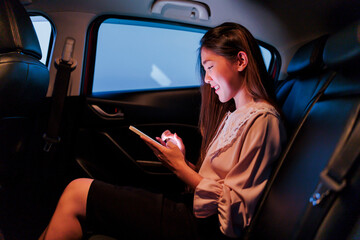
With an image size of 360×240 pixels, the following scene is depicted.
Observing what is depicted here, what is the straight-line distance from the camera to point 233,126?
100 centimetres

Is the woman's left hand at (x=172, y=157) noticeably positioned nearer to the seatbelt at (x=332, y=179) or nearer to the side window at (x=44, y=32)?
the seatbelt at (x=332, y=179)

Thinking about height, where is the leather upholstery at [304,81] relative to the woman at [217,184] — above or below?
above

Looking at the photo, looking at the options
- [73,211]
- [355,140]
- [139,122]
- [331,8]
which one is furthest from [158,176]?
[331,8]

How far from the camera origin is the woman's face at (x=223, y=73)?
3.55 feet

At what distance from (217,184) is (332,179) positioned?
37cm

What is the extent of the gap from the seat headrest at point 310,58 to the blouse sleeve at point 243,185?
426 mm

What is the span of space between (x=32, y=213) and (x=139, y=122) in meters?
0.85

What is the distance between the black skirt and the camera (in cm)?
92

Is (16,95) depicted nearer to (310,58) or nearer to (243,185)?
(243,185)

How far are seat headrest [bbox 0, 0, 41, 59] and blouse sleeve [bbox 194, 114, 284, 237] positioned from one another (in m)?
1.00

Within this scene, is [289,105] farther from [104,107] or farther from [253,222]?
[104,107]

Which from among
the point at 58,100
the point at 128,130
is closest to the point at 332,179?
the point at 128,130

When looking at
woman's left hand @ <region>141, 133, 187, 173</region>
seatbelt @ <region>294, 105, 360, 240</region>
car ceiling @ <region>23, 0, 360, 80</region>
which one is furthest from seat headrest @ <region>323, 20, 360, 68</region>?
woman's left hand @ <region>141, 133, 187, 173</region>

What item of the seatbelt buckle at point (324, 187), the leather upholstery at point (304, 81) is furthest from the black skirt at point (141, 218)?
the leather upholstery at point (304, 81)
